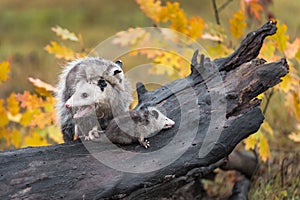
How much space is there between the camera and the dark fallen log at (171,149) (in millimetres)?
2820

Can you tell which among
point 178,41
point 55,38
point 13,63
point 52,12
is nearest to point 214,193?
point 178,41

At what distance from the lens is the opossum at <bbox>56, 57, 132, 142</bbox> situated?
2.85m

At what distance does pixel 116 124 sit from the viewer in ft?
9.57

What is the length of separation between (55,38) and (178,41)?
5.38m

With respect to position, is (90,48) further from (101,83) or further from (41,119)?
(101,83)

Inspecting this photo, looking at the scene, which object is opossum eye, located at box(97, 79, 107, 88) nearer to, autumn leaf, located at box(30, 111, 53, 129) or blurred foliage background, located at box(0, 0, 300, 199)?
blurred foliage background, located at box(0, 0, 300, 199)

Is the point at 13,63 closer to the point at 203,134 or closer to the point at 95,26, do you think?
the point at 95,26

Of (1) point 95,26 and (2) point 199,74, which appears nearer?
(2) point 199,74

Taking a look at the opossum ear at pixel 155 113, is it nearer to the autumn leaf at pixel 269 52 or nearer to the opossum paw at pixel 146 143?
the opossum paw at pixel 146 143

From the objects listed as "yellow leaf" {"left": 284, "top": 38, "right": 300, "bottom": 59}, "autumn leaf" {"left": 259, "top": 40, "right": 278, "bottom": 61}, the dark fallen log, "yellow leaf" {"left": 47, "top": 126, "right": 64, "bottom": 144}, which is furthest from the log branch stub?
"yellow leaf" {"left": 47, "top": 126, "right": 64, "bottom": 144}

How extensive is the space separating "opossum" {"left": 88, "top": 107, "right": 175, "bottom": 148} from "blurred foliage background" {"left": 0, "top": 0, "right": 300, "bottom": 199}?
0.81m

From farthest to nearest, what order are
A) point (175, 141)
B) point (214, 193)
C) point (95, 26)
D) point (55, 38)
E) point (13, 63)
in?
point (95, 26) → point (55, 38) → point (13, 63) → point (214, 193) → point (175, 141)

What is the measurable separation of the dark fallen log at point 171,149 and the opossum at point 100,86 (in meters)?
0.20

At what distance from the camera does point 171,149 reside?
307 centimetres
